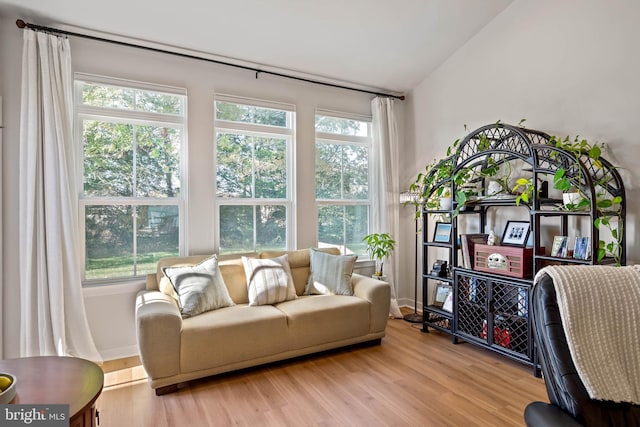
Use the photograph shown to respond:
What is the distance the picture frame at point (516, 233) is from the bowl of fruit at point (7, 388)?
333 centimetres

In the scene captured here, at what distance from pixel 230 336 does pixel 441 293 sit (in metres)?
2.20

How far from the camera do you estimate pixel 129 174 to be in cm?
328

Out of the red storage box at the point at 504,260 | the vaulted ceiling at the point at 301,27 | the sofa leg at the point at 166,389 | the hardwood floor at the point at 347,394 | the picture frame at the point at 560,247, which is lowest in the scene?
the hardwood floor at the point at 347,394

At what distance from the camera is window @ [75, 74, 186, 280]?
124 inches

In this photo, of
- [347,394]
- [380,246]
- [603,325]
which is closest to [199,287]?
[347,394]

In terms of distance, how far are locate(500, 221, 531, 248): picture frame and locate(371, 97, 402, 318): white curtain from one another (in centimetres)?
137

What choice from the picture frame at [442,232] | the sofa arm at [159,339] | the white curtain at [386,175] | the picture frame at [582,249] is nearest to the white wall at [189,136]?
the white curtain at [386,175]

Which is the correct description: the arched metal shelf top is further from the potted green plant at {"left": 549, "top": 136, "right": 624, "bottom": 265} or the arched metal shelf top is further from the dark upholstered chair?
the dark upholstered chair

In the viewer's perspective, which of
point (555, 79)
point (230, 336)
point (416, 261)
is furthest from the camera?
point (416, 261)

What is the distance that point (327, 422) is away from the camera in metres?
2.20

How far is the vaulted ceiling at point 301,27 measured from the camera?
9.41 ft

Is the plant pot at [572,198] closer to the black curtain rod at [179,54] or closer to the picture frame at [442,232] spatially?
the picture frame at [442,232]

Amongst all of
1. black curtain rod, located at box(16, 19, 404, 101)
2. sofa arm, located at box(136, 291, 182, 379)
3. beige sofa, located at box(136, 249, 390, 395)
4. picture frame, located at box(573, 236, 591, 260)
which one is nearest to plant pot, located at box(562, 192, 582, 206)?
picture frame, located at box(573, 236, 591, 260)

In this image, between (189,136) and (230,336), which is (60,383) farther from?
(189,136)
